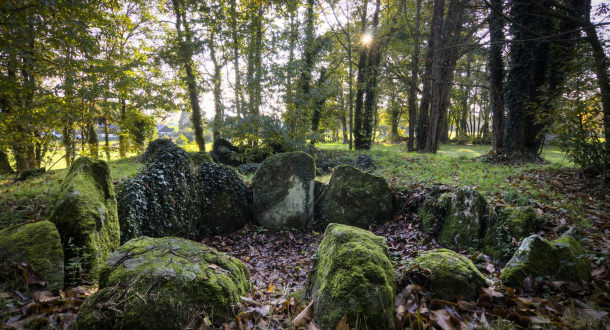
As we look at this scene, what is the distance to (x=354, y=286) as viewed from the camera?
8.07 feet

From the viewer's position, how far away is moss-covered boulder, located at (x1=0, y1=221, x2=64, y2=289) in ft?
9.43

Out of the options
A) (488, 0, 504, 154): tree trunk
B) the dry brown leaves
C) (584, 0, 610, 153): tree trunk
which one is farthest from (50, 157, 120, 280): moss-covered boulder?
(488, 0, 504, 154): tree trunk

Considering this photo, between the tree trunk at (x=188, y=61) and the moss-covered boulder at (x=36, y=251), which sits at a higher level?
the tree trunk at (x=188, y=61)

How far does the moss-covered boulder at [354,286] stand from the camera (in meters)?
2.34

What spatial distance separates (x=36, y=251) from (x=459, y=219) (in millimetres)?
5998

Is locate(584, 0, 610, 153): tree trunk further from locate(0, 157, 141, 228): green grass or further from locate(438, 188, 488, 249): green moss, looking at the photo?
locate(0, 157, 141, 228): green grass

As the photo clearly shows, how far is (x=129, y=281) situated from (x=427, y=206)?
5.19 meters

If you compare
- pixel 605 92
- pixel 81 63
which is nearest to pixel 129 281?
pixel 81 63

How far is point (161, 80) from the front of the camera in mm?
15977

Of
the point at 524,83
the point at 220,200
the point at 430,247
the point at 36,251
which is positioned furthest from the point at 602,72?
the point at 36,251

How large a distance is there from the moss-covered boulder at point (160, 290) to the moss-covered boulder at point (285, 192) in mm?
3509

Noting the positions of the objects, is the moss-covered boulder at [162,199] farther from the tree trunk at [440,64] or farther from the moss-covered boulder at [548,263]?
the tree trunk at [440,64]

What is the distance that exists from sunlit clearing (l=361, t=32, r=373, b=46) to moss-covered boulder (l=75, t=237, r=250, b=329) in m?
15.3

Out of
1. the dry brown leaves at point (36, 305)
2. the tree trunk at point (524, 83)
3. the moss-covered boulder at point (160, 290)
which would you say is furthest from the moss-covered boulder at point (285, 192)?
the tree trunk at point (524, 83)
